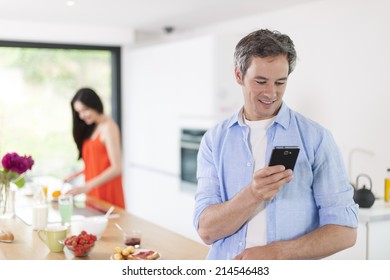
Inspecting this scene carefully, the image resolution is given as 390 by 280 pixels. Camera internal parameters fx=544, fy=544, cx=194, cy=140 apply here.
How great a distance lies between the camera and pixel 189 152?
3535 mm

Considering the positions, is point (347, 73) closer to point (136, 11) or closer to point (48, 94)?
point (136, 11)

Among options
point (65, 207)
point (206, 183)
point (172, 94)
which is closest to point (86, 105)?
point (65, 207)

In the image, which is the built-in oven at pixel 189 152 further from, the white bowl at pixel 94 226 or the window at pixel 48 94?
the white bowl at pixel 94 226

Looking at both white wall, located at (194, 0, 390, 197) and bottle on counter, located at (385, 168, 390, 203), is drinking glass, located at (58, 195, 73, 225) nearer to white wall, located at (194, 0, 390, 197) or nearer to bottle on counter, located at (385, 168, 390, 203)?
white wall, located at (194, 0, 390, 197)

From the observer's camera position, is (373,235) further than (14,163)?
No

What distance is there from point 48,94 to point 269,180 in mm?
2695

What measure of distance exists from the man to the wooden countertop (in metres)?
0.33

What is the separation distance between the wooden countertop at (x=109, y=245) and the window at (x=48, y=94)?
56 centimetres

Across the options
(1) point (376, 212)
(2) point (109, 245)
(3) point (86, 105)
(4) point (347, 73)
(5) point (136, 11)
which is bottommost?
(2) point (109, 245)

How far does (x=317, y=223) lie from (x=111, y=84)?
2970 mm

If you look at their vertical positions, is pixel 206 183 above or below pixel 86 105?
below

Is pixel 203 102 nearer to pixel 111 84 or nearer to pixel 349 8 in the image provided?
pixel 111 84

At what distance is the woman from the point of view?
267cm

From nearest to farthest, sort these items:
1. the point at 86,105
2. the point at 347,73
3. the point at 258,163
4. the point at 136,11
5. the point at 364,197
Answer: the point at 258,163
the point at 364,197
the point at 347,73
the point at 86,105
the point at 136,11
